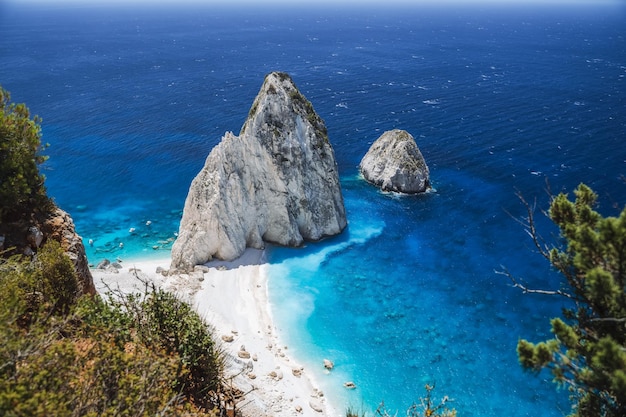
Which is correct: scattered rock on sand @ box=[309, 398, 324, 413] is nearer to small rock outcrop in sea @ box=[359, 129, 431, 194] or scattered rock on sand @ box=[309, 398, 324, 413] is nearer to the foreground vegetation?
the foreground vegetation

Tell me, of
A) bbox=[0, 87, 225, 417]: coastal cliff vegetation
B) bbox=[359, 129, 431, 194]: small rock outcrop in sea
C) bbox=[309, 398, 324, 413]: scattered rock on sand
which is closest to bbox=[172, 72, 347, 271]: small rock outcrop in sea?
bbox=[359, 129, 431, 194]: small rock outcrop in sea

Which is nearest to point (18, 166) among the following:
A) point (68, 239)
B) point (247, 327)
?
point (68, 239)

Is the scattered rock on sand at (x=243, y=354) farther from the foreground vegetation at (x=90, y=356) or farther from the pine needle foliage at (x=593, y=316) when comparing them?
the pine needle foliage at (x=593, y=316)

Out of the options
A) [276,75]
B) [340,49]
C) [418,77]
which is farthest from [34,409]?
[340,49]

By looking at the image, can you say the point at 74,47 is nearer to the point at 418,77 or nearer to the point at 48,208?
the point at 418,77

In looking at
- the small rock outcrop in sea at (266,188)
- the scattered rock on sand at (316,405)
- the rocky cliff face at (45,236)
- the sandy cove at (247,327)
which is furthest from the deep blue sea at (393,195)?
the rocky cliff face at (45,236)

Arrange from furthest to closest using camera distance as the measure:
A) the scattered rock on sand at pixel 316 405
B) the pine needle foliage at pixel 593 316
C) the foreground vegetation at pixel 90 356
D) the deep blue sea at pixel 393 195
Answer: the deep blue sea at pixel 393 195, the scattered rock on sand at pixel 316 405, the foreground vegetation at pixel 90 356, the pine needle foliage at pixel 593 316
